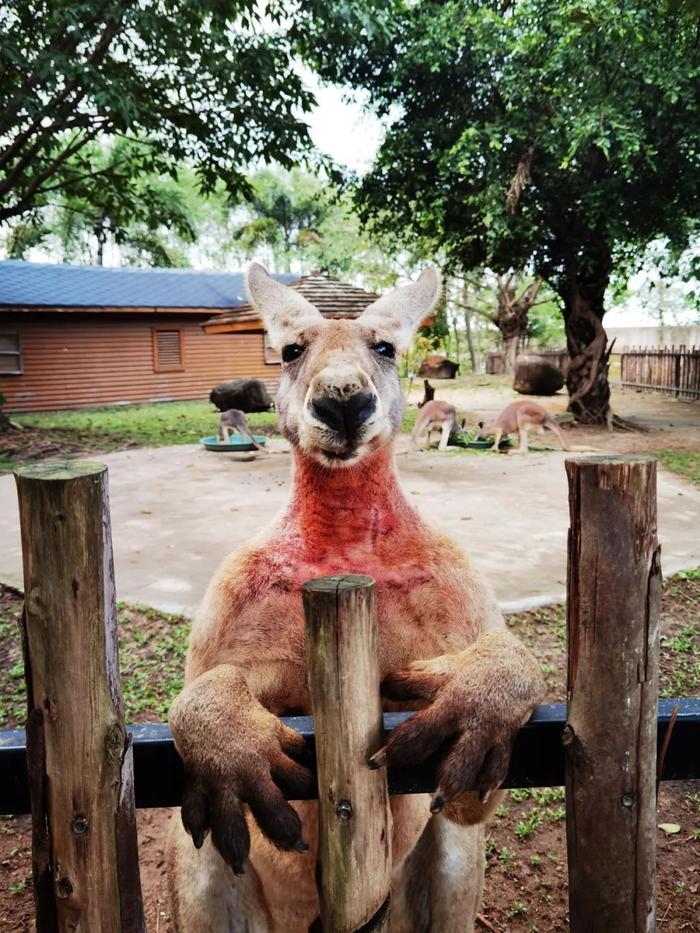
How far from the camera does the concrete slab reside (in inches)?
214

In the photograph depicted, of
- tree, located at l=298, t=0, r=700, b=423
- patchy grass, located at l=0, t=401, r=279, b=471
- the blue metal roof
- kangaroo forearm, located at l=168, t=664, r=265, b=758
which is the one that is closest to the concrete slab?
patchy grass, located at l=0, t=401, r=279, b=471

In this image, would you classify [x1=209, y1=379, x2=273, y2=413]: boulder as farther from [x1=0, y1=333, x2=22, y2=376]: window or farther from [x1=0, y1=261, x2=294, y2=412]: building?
[x1=0, y1=333, x2=22, y2=376]: window

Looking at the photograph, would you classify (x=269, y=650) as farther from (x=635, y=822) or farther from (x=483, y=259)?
(x=483, y=259)

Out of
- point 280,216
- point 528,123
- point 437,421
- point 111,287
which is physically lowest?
point 437,421

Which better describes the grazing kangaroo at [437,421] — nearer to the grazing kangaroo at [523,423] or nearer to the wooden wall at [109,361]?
the grazing kangaroo at [523,423]

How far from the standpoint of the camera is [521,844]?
2869 mm

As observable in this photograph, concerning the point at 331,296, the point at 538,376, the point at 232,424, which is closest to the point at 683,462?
the point at 331,296

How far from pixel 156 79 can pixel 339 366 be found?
10.7 meters

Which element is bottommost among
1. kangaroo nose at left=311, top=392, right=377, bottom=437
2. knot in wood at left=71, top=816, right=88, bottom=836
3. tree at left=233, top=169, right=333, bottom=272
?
knot in wood at left=71, top=816, right=88, bottom=836

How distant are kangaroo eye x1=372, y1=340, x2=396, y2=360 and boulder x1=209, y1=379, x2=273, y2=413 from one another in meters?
16.0

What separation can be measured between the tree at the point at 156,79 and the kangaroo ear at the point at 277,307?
774cm

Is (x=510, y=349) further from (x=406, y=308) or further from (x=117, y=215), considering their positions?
(x=406, y=308)

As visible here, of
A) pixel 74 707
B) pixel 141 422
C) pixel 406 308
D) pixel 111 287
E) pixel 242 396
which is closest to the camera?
pixel 74 707

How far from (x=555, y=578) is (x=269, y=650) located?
409 cm
